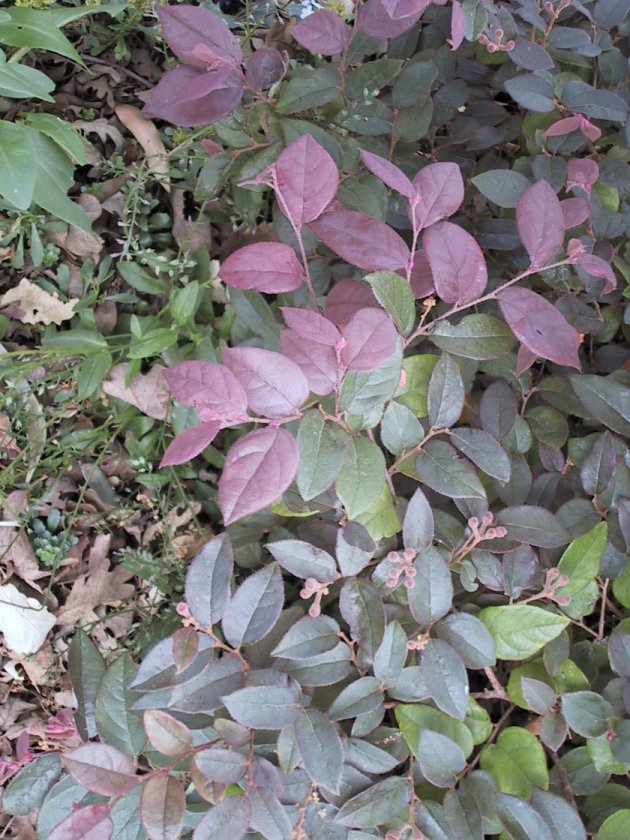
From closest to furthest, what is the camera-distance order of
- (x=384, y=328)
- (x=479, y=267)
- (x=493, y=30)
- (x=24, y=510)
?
1. (x=384, y=328)
2. (x=479, y=267)
3. (x=493, y=30)
4. (x=24, y=510)

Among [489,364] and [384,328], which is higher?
[384,328]

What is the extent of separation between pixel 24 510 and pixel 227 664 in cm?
88

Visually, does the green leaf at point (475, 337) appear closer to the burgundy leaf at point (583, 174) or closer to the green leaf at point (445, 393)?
the green leaf at point (445, 393)

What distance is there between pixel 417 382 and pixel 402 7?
1.46 ft

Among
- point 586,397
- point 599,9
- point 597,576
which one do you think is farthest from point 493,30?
point 597,576

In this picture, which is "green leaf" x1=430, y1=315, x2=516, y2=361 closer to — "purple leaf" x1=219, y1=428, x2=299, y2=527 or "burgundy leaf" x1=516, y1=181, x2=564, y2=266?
"burgundy leaf" x1=516, y1=181, x2=564, y2=266

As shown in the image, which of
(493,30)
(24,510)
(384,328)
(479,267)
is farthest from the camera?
(24,510)

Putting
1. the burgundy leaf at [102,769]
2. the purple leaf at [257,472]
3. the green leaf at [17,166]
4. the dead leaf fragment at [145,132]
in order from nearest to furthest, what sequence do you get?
the purple leaf at [257,472]
the burgundy leaf at [102,769]
the green leaf at [17,166]
the dead leaf fragment at [145,132]

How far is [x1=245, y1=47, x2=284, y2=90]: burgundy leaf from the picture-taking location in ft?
3.32

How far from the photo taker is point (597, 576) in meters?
1.02

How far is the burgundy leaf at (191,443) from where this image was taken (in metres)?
0.74

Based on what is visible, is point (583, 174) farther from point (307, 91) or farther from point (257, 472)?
point (257, 472)

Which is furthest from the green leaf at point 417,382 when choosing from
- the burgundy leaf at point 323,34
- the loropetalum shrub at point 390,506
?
the burgundy leaf at point 323,34

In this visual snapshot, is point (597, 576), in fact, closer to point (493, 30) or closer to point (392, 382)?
point (392, 382)
